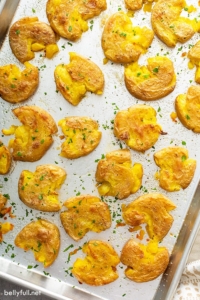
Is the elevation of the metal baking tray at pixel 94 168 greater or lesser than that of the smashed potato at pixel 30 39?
lesser

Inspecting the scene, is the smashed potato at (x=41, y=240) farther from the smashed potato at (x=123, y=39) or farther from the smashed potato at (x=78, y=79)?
the smashed potato at (x=123, y=39)

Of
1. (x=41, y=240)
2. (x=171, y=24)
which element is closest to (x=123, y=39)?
(x=171, y=24)

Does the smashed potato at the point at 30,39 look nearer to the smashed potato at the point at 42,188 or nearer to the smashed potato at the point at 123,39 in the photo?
the smashed potato at the point at 123,39

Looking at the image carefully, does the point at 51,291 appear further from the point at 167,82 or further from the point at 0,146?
the point at 167,82

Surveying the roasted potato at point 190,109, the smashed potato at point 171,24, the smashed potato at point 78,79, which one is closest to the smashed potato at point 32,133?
the smashed potato at point 78,79

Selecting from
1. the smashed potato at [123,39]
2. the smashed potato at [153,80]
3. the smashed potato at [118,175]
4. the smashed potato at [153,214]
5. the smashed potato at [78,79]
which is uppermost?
the smashed potato at [123,39]

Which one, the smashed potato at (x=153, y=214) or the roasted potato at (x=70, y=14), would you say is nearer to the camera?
the smashed potato at (x=153, y=214)

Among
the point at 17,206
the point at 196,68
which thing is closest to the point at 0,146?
the point at 17,206
